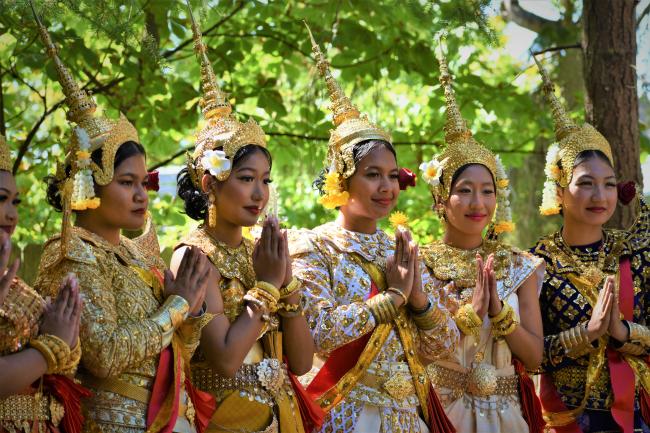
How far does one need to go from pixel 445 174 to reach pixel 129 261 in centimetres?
201

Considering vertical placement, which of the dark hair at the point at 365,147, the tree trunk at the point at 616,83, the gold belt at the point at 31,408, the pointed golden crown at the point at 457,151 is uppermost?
the tree trunk at the point at 616,83

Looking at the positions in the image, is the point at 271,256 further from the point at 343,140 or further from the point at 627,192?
the point at 627,192

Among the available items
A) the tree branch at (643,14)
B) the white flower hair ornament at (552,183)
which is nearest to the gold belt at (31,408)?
the white flower hair ornament at (552,183)

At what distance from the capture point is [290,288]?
13.6 feet

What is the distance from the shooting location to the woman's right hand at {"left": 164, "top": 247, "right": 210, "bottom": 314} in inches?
150

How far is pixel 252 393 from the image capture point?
4.11m

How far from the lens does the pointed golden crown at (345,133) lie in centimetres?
482

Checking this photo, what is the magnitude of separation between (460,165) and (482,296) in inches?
30.4

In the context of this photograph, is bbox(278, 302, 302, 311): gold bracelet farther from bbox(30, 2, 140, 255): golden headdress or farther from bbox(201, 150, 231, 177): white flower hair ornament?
bbox(30, 2, 140, 255): golden headdress

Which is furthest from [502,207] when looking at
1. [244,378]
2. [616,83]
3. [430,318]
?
[244,378]

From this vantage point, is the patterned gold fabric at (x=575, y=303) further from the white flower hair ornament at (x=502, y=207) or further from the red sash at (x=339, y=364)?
the red sash at (x=339, y=364)

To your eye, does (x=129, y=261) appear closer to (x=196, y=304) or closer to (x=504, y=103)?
(x=196, y=304)

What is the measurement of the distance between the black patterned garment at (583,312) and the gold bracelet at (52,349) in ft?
9.37

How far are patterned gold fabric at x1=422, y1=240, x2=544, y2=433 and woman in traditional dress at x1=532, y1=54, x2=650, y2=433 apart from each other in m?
0.33
